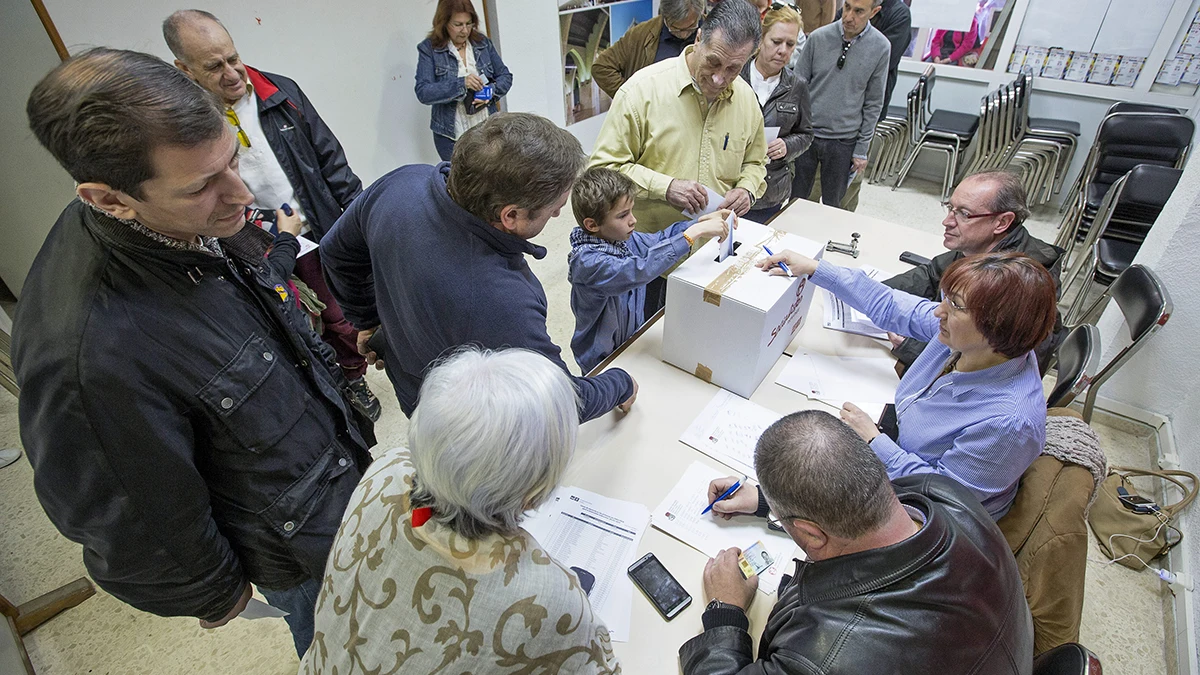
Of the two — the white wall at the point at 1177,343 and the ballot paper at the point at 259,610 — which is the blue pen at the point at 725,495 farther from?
the white wall at the point at 1177,343

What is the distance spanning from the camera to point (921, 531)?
947mm

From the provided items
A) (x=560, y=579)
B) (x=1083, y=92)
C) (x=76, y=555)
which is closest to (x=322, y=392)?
(x=560, y=579)

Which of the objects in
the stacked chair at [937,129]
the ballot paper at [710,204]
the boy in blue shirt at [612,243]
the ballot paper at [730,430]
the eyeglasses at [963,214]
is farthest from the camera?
the stacked chair at [937,129]

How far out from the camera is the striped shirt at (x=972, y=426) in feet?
4.22

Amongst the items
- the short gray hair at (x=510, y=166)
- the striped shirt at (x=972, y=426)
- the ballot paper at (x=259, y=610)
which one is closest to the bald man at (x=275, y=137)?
the ballot paper at (x=259, y=610)

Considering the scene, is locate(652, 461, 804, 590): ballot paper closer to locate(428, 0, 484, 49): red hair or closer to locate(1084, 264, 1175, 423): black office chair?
locate(1084, 264, 1175, 423): black office chair

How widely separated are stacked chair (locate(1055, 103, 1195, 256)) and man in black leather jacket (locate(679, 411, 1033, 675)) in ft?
11.4

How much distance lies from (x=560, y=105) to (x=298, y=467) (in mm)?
4348

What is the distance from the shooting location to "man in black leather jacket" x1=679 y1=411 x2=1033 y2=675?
3.03ft

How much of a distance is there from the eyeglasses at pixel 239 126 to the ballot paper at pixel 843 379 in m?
2.13

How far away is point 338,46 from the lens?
3.30 meters

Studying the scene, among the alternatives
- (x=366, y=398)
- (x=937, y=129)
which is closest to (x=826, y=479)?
(x=366, y=398)

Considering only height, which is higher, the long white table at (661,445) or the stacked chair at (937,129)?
the long white table at (661,445)

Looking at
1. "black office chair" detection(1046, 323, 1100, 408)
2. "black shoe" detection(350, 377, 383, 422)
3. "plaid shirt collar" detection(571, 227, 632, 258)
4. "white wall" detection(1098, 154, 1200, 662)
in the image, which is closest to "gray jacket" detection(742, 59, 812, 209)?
"plaid shirt collar" detection(571, 227, 632, 258)
